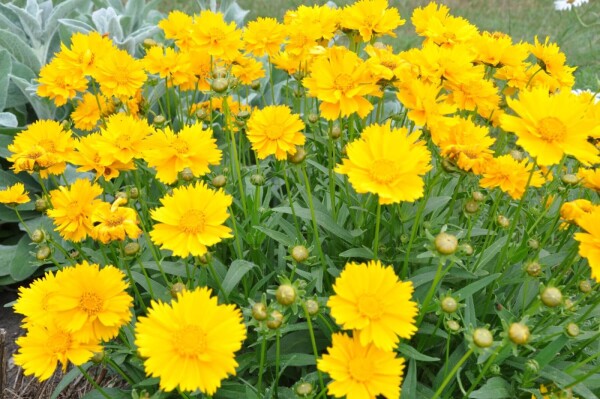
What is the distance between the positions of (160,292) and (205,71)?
842 mm

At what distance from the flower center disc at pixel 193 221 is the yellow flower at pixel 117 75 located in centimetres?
67

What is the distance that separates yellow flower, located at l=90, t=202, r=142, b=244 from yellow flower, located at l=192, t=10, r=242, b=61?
2.41ft

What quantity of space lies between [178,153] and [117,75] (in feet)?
1.60

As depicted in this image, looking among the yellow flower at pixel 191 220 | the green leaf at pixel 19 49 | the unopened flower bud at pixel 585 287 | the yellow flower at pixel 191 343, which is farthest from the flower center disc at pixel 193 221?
the green leaf at pixel 19 49

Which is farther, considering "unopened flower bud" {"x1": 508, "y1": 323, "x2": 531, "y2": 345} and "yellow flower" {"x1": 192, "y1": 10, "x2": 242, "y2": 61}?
"yellow flower" {"x1": 192, "y1": 10, "x2": 242, "y2": 61}

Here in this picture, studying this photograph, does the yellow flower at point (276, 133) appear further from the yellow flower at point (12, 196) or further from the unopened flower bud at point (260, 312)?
the yellow flower at point (12, 196)

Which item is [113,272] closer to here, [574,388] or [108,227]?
[108,227]

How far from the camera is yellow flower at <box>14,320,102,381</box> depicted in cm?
106

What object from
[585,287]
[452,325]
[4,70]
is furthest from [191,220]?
[4,70]

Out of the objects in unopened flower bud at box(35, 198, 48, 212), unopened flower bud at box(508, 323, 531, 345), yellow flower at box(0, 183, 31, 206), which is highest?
unopened flower bud at box(508, 323, 531, 345)

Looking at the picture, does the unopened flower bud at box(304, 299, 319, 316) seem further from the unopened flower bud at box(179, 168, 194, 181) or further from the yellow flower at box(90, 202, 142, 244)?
the unopened flower bud at box(179, 168, 194, 181)

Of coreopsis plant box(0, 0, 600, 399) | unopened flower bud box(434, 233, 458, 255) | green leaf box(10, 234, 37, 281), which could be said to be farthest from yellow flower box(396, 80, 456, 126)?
green leaf box(10, 234, 37, 281)

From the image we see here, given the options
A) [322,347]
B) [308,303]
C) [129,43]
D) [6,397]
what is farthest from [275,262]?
[129,43]

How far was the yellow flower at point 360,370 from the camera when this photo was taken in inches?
37.1
